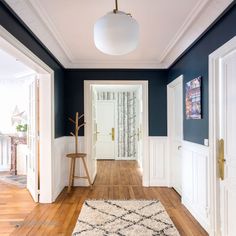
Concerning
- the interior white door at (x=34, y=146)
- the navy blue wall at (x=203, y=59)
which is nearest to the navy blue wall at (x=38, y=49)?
the interior white door at (x=34, y=146)

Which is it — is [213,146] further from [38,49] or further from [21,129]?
[21,129]

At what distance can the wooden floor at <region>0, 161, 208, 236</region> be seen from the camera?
2.90 meters

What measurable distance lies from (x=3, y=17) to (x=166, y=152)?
376 centimetres

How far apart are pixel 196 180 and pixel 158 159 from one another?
1650 millimetres

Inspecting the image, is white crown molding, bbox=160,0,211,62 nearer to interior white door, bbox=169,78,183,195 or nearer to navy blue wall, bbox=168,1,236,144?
navy blue wall, bbox=168,1,236,144

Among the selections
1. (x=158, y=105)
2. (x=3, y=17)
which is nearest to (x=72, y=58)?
(x=158, y=105)

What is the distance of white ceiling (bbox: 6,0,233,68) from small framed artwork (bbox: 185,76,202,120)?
22.8 inches

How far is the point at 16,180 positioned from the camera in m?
5.23

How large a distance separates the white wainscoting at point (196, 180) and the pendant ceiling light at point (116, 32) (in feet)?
5.44

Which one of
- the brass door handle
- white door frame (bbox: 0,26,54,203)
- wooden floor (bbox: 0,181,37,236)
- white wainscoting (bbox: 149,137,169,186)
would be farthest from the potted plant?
the brass door handle

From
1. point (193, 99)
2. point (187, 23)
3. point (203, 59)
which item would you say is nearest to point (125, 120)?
point (193, 99)

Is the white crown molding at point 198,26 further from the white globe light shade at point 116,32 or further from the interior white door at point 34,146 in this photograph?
the interior white door at point 34,146

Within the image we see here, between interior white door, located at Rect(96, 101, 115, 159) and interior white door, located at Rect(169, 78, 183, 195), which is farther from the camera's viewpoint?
interior white door, located at Rect(96, 101, 115, 159)

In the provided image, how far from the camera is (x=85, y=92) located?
489cm
